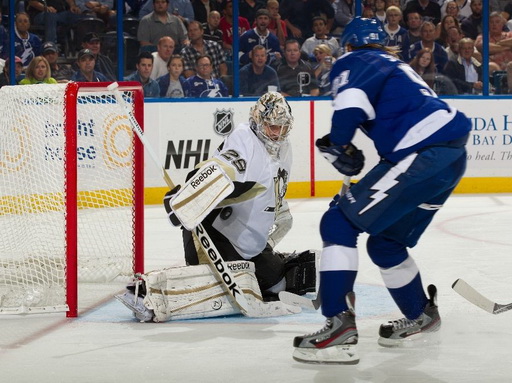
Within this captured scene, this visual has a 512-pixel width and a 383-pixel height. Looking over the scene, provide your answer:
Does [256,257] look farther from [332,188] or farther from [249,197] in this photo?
[332,188]

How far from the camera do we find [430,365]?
9.99 ft

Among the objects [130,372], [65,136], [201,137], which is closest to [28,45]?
[201,137]

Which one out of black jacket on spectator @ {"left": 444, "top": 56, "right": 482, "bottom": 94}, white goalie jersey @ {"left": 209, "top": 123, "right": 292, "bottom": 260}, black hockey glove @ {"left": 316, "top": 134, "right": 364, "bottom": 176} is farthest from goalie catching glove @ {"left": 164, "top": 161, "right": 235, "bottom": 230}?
black jacket on spectator @ {"left": 444, "top": 56, "right": 482, "bottom": 94}

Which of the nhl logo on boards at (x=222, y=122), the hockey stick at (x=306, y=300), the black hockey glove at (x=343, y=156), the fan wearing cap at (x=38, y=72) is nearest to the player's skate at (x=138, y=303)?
the hockey stick at (x=306, y=300)

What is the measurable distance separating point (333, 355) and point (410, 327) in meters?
0.43

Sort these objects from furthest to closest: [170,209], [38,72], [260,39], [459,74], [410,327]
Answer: [459,74]
[260,39]
[38,72]
[170,209]
[410,327]

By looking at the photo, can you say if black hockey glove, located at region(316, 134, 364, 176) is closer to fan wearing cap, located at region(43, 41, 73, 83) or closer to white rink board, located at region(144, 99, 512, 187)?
white rink board, located at region(144, 99, 512, 187)

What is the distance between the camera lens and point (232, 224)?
3.85 m

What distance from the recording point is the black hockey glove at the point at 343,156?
10.2ft

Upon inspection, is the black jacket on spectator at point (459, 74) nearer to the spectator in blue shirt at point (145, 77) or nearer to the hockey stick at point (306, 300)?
the spectator in blue shirt at point (145, 77)

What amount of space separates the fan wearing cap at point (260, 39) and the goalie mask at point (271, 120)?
462cm

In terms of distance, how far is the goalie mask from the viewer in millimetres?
3822

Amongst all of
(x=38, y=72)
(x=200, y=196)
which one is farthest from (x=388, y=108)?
(x=38, y=72)

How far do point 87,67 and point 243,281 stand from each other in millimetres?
4535
